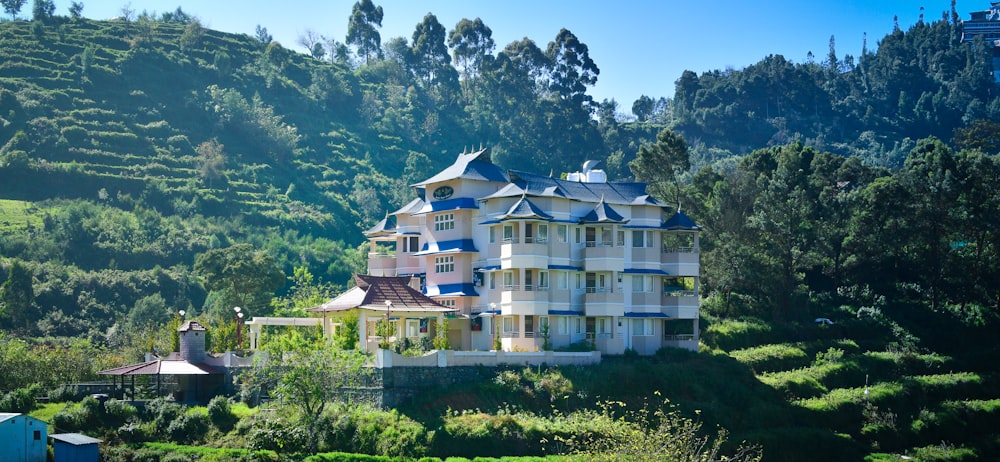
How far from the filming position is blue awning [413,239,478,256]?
55.7 meters

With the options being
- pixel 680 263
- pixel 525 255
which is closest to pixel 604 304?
pixel 525 255

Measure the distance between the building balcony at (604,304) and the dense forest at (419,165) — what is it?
678 centimetres

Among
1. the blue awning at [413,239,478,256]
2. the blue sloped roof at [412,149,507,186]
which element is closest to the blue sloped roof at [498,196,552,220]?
the blue awning at [413,239,478,256]

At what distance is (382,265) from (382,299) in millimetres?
11955

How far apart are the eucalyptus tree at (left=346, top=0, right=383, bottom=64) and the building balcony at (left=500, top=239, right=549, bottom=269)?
87808 millimetres

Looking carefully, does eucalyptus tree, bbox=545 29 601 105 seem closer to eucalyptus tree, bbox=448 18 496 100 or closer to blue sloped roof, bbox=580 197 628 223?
eucalyptus tree, bbox=448 18 496 100

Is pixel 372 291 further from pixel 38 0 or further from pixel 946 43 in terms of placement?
pixel 946 43

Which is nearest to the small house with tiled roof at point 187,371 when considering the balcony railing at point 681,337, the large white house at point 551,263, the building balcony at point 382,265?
the large white house at point 551,263

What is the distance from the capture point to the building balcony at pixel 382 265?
6191 centimetres

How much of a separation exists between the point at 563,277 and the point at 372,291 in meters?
9.59

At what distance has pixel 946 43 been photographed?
5738 inches

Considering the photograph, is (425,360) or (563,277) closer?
(425,360)

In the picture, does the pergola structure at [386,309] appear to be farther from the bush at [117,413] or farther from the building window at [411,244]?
the bush at [117,413]

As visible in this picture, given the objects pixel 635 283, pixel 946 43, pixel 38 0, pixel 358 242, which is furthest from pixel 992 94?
pixel 38 0
